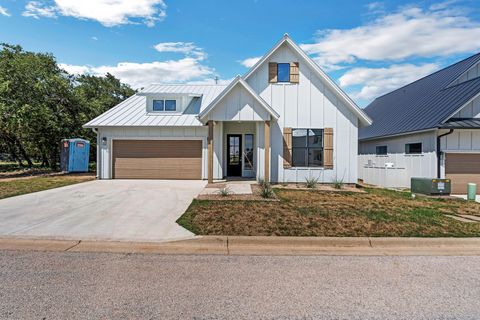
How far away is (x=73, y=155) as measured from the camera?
1888 cm

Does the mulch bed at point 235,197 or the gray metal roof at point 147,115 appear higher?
the gray metal roof at point 147,115

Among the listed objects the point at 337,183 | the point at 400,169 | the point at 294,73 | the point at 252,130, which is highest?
the point at 294,73

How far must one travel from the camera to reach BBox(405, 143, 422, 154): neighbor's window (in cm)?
1543

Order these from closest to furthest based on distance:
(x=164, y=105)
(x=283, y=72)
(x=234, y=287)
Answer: (x=234, y=287), (x=283, y=72), (x=164, y=105)

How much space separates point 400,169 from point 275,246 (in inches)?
503

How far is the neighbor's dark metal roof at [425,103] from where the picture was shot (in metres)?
14.4

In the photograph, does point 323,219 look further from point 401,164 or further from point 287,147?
point 401,164

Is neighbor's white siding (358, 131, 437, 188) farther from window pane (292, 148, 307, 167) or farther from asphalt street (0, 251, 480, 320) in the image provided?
asphalt street (0, 251, 480, 320)

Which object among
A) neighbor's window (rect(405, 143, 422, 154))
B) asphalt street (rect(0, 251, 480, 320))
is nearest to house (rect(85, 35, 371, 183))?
neighbor's window (rect(405, 143, 422, 154))

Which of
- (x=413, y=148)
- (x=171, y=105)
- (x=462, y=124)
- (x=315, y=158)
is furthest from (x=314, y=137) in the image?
(x=171, y=105)

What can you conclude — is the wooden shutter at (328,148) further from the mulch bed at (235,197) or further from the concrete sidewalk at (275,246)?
the concrete sidewalk at (275,246)

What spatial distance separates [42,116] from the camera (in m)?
19.0

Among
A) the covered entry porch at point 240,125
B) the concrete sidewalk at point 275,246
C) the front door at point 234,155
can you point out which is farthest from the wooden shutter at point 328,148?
the concrete sidewalk at point 275,246

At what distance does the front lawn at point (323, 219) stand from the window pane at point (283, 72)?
22.5ft
